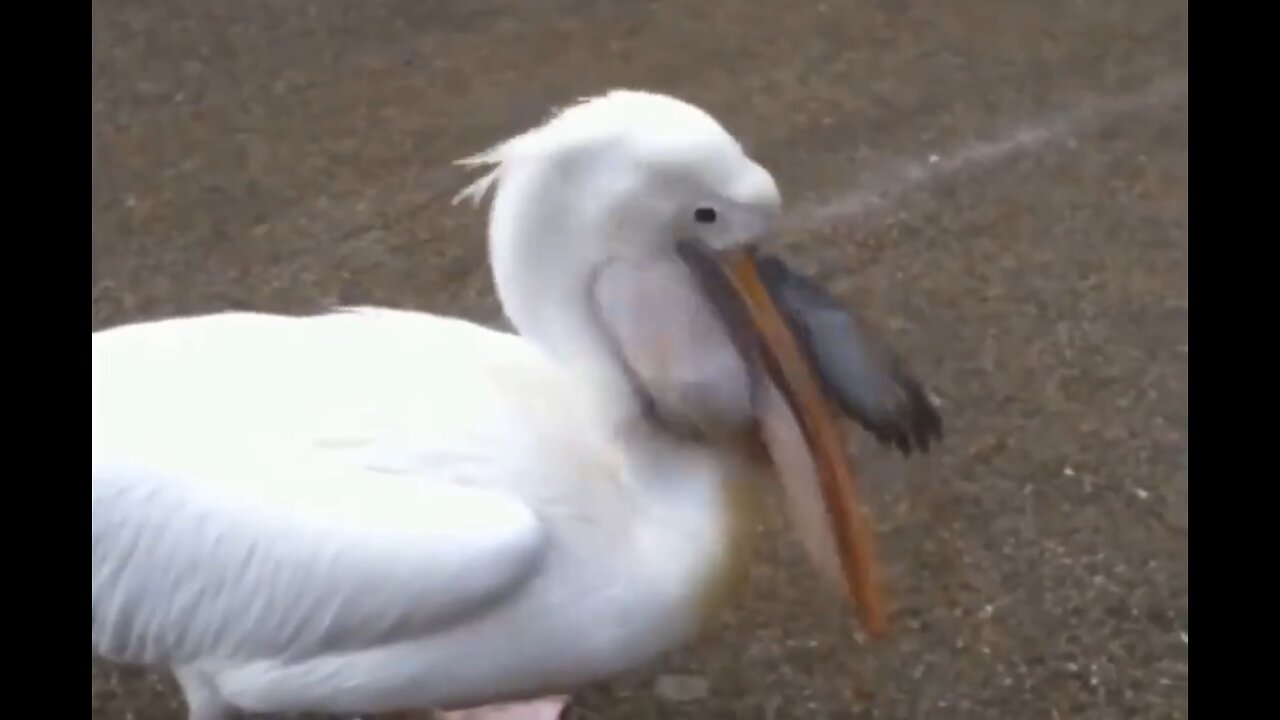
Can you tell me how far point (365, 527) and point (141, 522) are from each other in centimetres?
19

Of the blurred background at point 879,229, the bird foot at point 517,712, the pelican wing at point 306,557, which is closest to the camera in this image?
the pelican wing at point 306,557

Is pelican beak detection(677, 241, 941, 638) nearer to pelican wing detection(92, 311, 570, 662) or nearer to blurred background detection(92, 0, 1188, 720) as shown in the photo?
pelican wing detection(92, 311, 570, 662)

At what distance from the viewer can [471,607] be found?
128cm

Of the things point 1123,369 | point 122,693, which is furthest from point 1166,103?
point 122,693

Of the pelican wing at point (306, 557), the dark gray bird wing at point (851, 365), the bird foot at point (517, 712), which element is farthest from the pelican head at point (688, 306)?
the bird foot at point (517, 712)

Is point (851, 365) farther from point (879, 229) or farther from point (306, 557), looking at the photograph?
point (879, 229)

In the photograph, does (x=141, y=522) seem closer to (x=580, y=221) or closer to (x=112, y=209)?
(x=580, y=221)

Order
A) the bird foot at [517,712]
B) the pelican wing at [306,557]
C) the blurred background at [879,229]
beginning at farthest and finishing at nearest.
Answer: the blurred background at [879,229] → the bird foot at [517,712] → the pelican wing at [306,557]

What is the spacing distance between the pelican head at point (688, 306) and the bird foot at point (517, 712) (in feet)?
1.47

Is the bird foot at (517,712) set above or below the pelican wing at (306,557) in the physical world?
below

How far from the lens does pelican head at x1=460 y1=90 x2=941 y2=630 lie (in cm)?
130

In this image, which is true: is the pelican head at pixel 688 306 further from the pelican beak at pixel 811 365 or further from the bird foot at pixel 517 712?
the bird foot at pixel 517 712

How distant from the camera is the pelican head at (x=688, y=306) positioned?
1.30 m

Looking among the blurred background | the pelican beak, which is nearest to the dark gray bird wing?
the pelican beak
